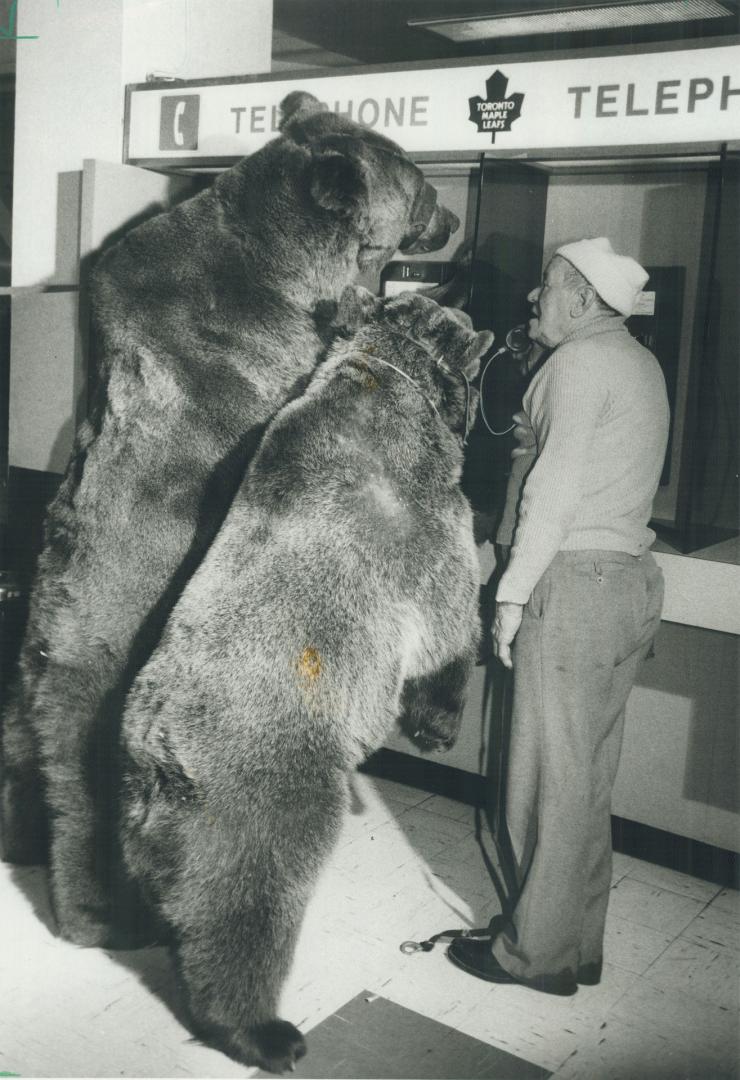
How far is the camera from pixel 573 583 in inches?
82.9

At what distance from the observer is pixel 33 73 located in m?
3.42

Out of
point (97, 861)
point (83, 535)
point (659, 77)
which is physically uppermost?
point (659, 77)

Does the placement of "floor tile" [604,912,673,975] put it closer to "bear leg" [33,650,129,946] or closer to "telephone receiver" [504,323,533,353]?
"bear leg" [33,650,129,946]

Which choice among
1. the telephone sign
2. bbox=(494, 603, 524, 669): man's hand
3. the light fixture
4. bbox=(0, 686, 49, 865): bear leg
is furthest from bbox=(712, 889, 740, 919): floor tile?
the light fixture

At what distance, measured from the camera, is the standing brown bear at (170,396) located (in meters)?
2.13

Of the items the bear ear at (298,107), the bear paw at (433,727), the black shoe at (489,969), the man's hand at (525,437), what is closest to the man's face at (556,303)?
the man's hand at (525,437)

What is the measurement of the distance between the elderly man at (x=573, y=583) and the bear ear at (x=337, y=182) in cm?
45

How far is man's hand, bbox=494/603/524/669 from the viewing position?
215 centimetres

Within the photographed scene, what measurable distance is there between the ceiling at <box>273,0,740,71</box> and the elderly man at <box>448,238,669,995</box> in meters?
2.24

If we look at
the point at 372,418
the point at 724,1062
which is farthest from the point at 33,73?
the point at 724,1062

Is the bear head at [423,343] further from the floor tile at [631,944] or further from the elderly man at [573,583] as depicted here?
the floor tile at [631,944]

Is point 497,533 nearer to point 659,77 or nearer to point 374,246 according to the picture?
point 374,246

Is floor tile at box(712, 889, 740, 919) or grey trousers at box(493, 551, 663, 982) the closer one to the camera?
grey trousers at box(493, 551, 663, 982)

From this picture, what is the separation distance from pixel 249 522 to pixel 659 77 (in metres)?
1.46
